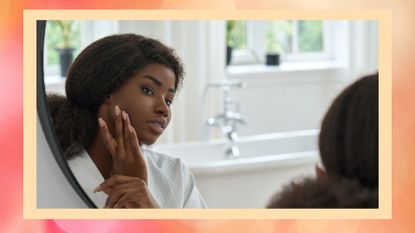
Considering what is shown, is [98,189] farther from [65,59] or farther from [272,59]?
[272,59]

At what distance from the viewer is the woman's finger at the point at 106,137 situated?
1.26 meters

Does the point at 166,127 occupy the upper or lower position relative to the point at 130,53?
lower

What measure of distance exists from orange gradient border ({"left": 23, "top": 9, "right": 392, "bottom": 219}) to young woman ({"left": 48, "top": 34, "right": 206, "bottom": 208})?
0.8 inches

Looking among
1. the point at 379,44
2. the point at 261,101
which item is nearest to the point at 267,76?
the point at 261,101

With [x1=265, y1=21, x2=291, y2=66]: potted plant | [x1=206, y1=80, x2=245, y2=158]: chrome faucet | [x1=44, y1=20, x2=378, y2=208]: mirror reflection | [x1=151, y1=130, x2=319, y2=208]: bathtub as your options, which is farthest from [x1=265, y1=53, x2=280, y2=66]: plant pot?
[x1=44, y1=20, x2=378, y2=208]: mirror reflection

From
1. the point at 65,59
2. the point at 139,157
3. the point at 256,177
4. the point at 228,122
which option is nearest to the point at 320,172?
the point at 256,177

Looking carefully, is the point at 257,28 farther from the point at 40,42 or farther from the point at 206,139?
the point at 40,42

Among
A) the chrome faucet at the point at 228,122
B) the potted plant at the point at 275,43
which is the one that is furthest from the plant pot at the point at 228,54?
the chrome faucet at the point at 228,122

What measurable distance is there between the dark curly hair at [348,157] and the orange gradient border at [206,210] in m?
0.01

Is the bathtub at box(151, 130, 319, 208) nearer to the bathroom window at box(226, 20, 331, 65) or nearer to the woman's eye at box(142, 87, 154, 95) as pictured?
the woman's eye at box(142, 87, 154, 95)

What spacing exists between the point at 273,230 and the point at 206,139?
79cm

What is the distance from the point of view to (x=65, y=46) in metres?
1.40

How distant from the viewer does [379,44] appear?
1.27 m

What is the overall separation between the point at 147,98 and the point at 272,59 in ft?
4.74
